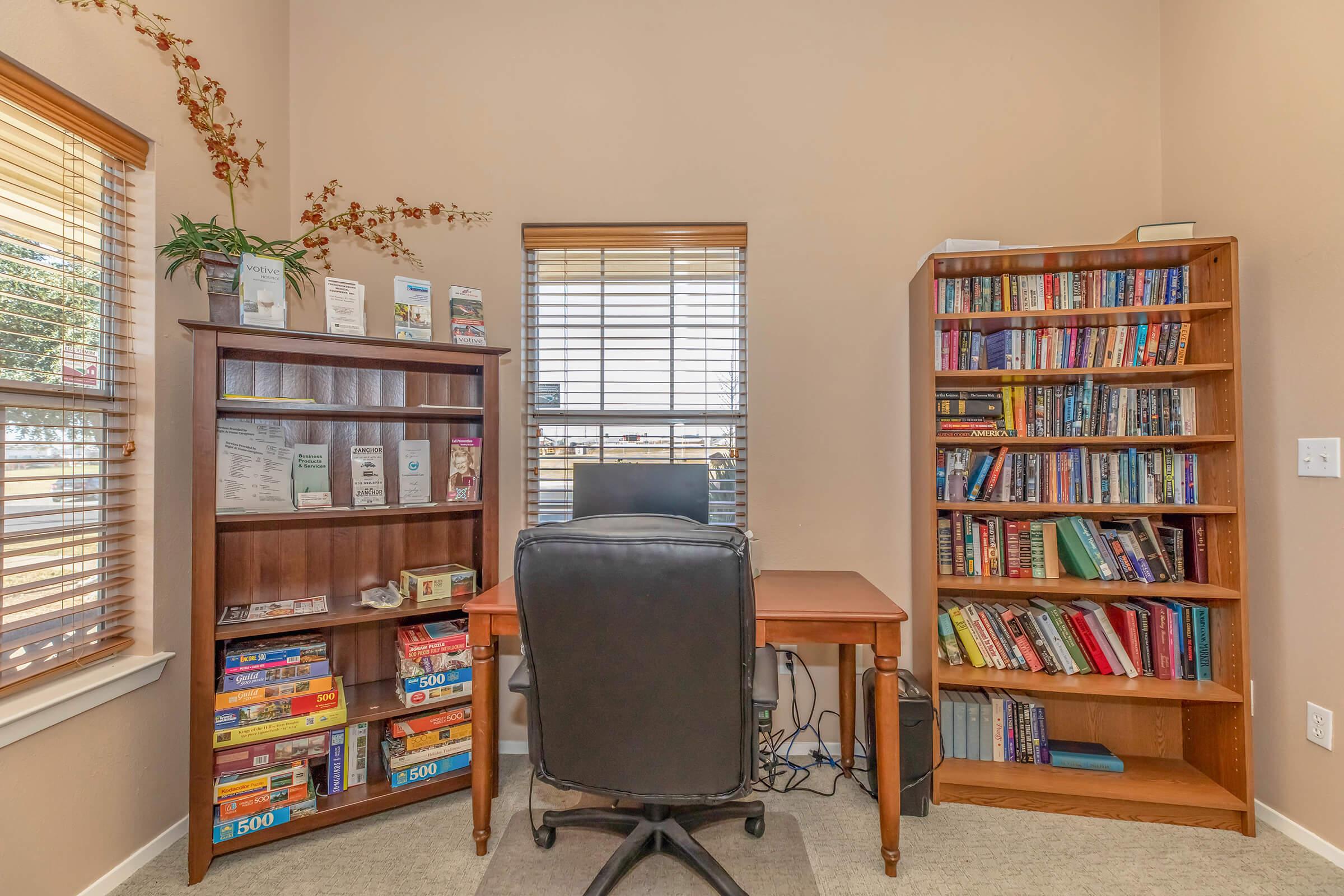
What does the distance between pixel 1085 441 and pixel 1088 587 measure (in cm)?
52

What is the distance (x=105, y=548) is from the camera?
1.59 m

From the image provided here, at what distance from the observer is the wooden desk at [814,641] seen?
5.27 feet

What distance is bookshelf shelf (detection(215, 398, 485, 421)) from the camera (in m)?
1.69

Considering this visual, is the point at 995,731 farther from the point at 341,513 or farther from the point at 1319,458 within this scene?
the point at 341,513

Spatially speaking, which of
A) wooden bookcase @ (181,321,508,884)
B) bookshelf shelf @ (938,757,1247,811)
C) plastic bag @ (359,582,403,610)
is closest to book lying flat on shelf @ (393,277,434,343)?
wooden bookcase @ (181,321,508,884)

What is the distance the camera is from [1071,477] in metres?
2.01

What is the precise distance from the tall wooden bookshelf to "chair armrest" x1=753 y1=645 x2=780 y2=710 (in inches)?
31.9

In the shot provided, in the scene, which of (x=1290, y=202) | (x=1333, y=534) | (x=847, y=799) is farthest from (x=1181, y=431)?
(x=847, y=799)

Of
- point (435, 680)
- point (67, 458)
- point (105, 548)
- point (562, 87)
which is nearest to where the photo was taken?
point (67, 458)

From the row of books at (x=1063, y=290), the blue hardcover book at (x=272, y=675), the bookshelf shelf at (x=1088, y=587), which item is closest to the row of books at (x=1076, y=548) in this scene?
the bookshelf shelf at (x=1088, y=587)

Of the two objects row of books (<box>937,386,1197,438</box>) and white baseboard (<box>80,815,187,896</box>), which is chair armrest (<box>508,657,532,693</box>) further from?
row of books (<box>937,386,1197,438</box>)

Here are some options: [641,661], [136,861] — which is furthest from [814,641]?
[136,861]

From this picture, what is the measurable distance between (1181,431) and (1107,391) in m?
0.28

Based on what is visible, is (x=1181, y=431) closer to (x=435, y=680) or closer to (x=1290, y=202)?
(x=1290, y=202)
